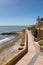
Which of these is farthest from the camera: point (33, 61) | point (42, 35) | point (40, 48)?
point (42, 35)

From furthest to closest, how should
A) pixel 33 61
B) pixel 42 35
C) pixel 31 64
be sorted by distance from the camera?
pixel 42 35
pixel 33 61
pixel 31 64

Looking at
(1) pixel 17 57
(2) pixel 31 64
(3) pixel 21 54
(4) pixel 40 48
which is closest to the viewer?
(2) pixel 31 64

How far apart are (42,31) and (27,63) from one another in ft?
45.9

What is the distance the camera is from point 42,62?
8.12 metres

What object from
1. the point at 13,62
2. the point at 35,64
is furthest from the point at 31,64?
the point at 13,62

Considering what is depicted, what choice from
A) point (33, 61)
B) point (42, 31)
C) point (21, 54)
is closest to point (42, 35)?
point (42, 31)

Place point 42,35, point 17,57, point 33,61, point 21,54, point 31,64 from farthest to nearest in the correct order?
point 42,35 → point 21,54 → point 17,57 → point 33,61 → point 31,64

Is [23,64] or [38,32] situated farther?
[38,32]

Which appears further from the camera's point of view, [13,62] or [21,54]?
[21,54]

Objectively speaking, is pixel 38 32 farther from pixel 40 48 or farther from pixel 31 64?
pixel 31 64

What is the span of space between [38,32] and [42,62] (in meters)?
13.9

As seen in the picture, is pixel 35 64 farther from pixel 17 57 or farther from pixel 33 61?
pixel 17 57

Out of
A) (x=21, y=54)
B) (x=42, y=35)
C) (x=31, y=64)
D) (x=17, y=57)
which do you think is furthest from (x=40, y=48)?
(x=42, y=35)

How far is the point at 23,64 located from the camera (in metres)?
7.76
